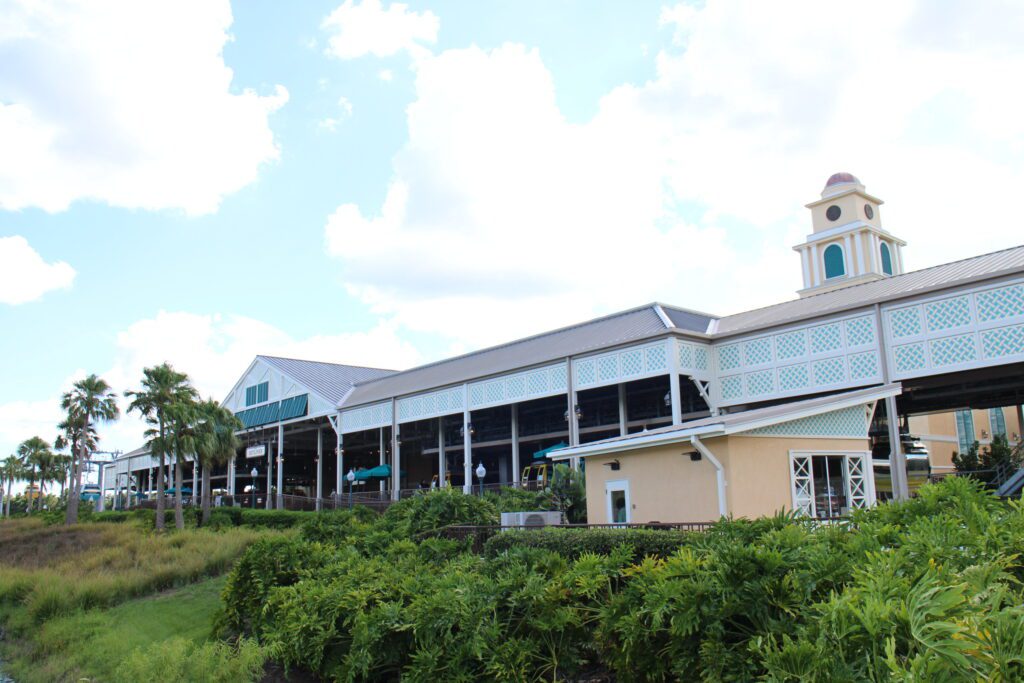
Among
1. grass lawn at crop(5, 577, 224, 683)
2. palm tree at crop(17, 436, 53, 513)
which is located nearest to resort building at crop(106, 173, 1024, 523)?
grass lawn at crop(5, 577, 224, 683)

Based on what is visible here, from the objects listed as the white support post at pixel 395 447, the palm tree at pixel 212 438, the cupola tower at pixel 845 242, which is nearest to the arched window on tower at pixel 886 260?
the cupola tower at pixel 845 242

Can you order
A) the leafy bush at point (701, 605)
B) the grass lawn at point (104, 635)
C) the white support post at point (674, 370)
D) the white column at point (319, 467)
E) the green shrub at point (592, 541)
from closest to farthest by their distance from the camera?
the leafy bush at point (701, 605), the green shrub at point (592, 541), the grass lawn at point (104, 635), the white support post at point (674, 370), the white column at point (319, 467)

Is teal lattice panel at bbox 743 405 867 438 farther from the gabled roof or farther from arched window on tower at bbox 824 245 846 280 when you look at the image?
arched window on tower at bbox 824 245 846 280

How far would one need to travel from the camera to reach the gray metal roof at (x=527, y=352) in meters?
31.2

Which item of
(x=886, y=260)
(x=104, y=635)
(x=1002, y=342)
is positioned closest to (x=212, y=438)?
(x=104, y=635)

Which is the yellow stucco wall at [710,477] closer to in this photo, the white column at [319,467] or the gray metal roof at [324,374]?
the white column at [319,467]

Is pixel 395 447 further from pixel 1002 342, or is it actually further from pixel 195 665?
pixel 195 665

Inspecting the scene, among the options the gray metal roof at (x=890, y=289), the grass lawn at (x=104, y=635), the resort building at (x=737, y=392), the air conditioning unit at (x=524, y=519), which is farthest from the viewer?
the gray metal roof at (x=890, y=289)

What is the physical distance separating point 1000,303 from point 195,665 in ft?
69.5

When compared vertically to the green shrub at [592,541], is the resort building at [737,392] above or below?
above

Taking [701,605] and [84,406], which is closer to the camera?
[701,605]

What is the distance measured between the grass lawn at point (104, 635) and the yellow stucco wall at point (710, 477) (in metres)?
9.59

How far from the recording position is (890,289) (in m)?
25.4

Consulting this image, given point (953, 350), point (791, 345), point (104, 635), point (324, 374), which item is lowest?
point (104, 635)
